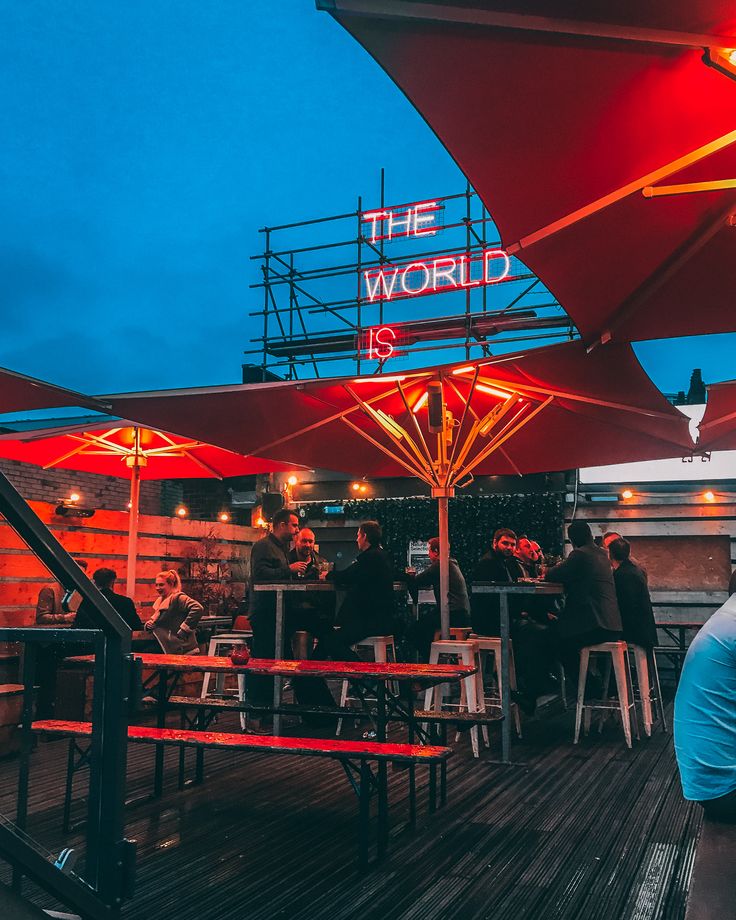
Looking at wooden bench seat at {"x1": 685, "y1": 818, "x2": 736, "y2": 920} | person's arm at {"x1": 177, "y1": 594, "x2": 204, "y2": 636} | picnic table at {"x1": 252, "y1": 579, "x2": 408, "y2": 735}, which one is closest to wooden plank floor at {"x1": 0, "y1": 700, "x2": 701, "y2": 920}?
picnic table at {"x1": 252, "y1": 579, "x2": 408, "y2": 735}

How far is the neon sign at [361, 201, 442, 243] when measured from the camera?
15.1m

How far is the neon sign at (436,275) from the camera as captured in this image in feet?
47.0

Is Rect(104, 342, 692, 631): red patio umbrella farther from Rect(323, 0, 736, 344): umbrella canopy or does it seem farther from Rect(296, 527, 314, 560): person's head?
Rect(323, 0, 736, 344): umbrella canopy

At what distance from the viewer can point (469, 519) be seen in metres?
12.9

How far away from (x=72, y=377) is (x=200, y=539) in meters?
103

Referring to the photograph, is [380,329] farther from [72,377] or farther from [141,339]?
[141,339]

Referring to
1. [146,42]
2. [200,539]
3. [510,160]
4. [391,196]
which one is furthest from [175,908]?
[391,196]

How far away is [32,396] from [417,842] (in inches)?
172

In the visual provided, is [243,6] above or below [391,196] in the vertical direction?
above

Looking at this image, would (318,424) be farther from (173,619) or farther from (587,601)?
(587,601)

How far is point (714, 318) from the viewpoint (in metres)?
5.05

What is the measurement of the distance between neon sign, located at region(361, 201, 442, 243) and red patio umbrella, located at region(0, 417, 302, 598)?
699cm

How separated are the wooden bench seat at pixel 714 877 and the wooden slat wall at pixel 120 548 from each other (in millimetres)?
6174

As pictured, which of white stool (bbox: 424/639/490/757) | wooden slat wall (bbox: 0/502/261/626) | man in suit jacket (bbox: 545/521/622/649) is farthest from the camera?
wooden slat wall (bbox: 0/502/261/626)
